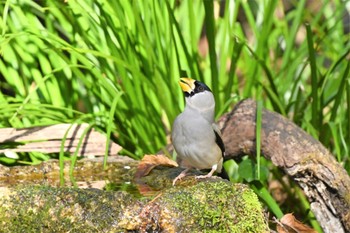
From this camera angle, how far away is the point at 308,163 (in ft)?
12.7

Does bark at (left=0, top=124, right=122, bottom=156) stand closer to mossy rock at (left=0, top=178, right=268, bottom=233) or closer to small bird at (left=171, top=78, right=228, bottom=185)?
small bird at (left=171, top=78, right=228, bottom=185)

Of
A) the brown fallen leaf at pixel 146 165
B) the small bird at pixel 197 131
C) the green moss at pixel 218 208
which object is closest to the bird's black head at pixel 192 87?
the small bird at pixel 197 131

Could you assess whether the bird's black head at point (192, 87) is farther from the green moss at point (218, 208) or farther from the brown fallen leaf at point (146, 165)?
the green moss at point (218, 208)

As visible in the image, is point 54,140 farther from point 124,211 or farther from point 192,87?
point 124,211

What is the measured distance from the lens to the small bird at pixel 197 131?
12.1 ft

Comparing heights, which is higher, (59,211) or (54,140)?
(59,211)

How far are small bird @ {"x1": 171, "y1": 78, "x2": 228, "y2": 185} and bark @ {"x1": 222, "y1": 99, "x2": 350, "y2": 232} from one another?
30 centimetres

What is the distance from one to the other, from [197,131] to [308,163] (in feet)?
1.89

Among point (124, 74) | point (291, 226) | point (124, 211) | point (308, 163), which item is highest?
point (124, 74)

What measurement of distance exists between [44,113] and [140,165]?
3.01 ft

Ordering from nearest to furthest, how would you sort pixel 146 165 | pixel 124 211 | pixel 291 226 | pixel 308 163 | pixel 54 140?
pixel 124 211 → pixel 291 226 → pixel 146 165 → pixel 308 163 → pixel 54 140

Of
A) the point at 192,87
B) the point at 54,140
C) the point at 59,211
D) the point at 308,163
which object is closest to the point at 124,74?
the point at 54,140

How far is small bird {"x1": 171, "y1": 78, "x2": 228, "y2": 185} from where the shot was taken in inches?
145

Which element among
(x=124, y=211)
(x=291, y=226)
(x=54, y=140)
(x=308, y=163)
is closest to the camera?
(x=124, y=211)
